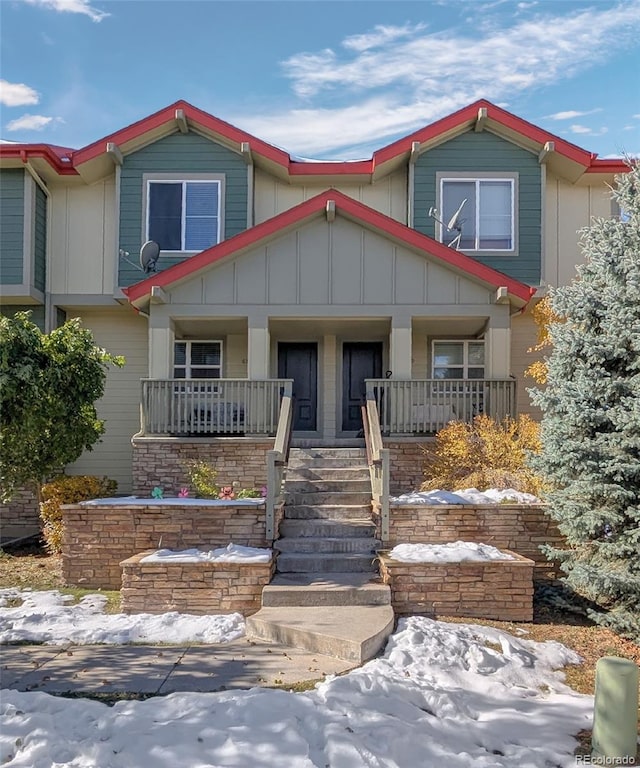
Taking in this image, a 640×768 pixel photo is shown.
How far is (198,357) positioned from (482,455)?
21.7ft

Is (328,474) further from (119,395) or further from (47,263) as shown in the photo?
(47,263)

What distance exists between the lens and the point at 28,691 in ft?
15.3

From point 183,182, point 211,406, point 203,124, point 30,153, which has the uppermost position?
point 203,124

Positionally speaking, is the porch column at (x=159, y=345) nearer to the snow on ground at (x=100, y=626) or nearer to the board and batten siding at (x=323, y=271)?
the board and batten siding at (x=323, y=271)

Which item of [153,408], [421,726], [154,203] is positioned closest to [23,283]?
[154,203]

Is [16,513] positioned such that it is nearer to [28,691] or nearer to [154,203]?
[154,203]

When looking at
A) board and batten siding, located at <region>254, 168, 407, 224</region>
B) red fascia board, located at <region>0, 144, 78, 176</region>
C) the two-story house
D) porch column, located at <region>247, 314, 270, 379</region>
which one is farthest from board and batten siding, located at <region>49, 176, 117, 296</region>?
porch column, located at <region>247, 314, 270, 379</region>

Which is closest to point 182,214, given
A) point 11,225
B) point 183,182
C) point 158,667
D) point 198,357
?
point 183,182

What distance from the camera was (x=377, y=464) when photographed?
8211 millimetres

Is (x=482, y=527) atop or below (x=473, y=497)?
below

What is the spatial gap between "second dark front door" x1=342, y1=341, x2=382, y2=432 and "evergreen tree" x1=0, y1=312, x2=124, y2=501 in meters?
4.95

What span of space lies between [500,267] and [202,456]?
7.09 m

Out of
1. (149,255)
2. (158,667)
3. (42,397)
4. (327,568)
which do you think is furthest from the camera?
(149,255)

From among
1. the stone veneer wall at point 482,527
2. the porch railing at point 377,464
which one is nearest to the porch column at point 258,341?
the porch railing at point 377,464
